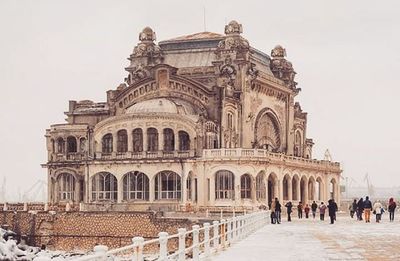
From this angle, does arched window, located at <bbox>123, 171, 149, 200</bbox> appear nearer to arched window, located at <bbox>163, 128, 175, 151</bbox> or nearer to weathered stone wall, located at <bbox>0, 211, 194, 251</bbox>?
arched window, located at <bbox>163, 128, 175, 151</bbox>

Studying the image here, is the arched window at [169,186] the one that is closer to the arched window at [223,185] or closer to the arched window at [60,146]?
the arched window at [223,185]

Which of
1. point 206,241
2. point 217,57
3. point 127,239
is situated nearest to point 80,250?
point 127,239

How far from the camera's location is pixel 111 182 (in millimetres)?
69875

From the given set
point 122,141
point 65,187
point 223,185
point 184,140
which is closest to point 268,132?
point 184,140

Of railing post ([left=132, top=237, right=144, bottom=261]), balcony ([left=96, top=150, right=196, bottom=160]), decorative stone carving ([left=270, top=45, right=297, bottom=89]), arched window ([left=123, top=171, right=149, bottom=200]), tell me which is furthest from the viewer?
decorative stone carving ([left=270, top=45, right=297, bottom=89])

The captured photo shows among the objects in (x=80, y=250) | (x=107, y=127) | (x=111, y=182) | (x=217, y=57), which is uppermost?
(x=217, y=57)

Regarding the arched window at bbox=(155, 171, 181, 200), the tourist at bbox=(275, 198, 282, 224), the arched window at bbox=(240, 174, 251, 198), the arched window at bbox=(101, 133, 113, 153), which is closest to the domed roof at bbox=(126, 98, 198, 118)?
the arched window at bbox=(101, 133, 113, 153)

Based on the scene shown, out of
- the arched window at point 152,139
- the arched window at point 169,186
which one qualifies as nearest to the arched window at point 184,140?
the arched window at point 152,139

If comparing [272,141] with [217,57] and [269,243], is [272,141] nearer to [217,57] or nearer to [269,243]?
[217,57]

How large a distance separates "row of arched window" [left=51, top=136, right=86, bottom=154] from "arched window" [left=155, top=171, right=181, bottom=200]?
982cm

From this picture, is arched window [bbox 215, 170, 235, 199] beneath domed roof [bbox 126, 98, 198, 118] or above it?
beneath

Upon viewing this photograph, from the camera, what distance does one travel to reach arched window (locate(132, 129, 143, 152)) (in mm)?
68875

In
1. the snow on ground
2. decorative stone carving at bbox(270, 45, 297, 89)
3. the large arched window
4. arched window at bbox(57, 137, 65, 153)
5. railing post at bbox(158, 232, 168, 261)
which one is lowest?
the snow on ground

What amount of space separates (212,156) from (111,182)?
369 inches
